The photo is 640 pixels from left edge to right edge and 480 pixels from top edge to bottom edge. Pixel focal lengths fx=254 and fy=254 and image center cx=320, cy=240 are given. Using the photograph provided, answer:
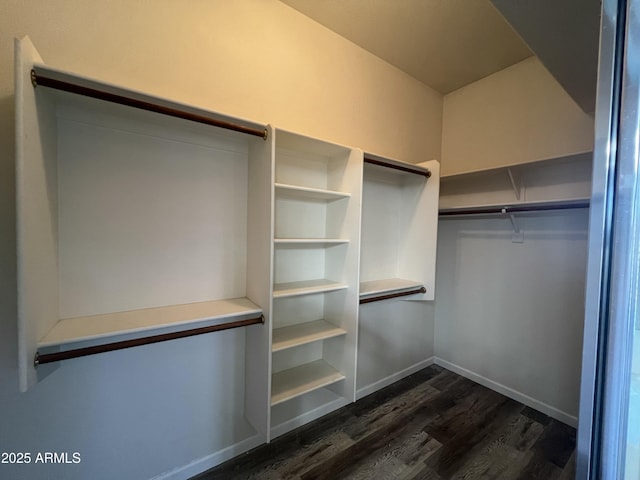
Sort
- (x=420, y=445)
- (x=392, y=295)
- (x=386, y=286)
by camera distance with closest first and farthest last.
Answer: (x=420, y=445) → (x=392, y=295) → (x=386, y=286)

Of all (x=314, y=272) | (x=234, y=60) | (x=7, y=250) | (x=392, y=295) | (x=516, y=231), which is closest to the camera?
(x=7, y=250)

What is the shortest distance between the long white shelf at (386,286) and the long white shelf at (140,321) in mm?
865

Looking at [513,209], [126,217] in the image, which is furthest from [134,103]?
[513,209]

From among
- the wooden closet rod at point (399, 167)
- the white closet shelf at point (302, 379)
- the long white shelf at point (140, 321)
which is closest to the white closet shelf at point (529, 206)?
the wooden closet rod at point (399, 167)

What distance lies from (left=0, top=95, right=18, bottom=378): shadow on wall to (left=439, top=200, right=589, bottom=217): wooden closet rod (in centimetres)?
294

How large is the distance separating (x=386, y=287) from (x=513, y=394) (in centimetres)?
161

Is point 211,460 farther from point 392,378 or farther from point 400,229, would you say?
point 400,229

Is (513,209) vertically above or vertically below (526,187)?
below

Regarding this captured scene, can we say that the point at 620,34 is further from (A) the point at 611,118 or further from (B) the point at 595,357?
(B) the point at 595,357

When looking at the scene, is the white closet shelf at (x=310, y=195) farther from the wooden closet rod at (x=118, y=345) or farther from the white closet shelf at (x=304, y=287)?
the wooden closet rod at (x=118, y=345)

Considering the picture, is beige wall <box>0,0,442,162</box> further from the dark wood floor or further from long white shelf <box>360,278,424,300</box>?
the dark wood floor

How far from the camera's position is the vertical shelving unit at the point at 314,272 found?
1711 mm

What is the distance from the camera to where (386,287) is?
2125 millimetres

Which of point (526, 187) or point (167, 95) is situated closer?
point (167, 95)
